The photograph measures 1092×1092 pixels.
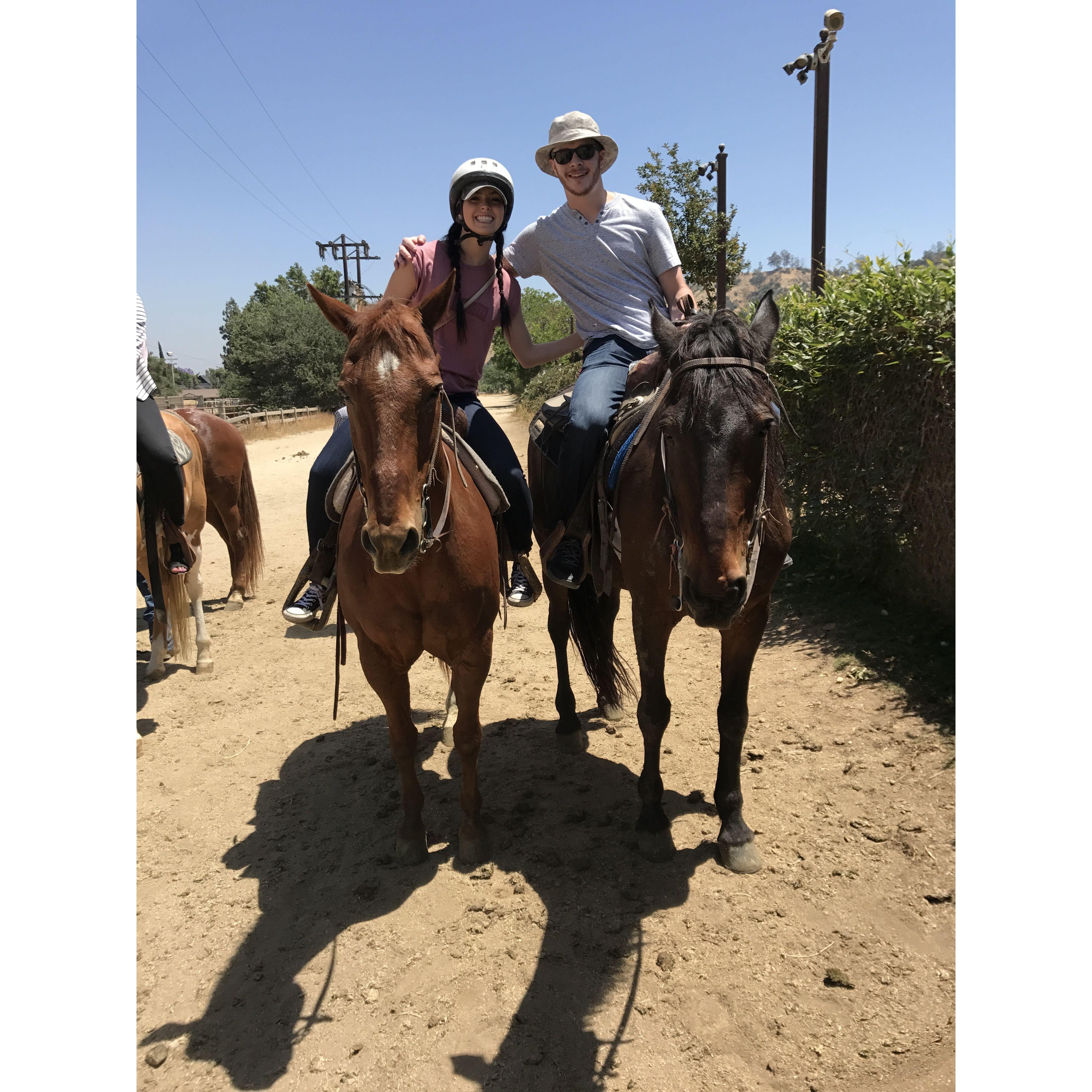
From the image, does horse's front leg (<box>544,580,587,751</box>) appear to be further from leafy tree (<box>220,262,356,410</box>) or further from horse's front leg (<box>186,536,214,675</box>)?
leafy tree (<box>220,262,356,410</box>)

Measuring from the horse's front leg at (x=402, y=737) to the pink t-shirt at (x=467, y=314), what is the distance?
1.48m

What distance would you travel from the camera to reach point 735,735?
3.68 meters

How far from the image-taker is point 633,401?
4.01 metres

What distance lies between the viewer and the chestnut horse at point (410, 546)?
2.49m

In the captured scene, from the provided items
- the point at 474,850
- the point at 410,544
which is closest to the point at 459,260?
the point at 410,544

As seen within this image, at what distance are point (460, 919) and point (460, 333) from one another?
2911 millimetres

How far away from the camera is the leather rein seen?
9.19 feet

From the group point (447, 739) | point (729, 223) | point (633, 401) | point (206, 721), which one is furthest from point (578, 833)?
point (729, 223)

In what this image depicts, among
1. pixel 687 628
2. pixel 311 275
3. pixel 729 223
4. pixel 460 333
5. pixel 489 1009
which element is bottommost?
pixel 489 1009

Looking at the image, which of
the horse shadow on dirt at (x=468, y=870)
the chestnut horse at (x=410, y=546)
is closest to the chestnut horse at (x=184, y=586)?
the horse shadow on dirt at (x=468, y=870)

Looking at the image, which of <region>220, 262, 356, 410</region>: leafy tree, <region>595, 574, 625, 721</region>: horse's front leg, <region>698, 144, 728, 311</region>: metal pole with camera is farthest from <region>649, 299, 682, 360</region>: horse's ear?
<region>220, 262, 356, 410</region>: leafy tree

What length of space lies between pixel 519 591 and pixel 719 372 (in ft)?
5.66

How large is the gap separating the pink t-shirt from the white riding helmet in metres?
0.23

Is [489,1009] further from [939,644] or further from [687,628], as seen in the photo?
[687,628]
